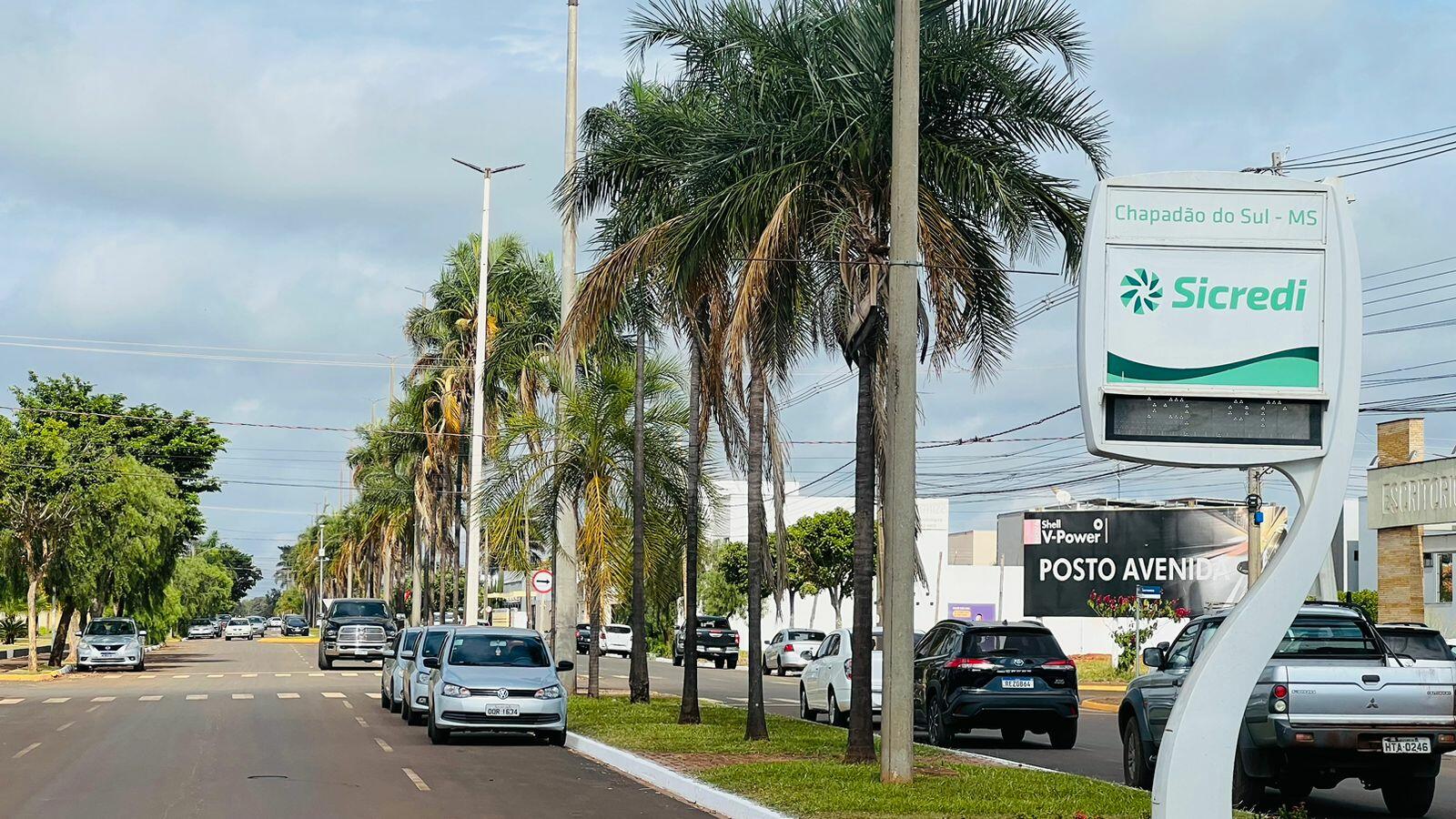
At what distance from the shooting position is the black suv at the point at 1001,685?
23094mm

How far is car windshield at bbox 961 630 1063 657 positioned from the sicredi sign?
13248 mm

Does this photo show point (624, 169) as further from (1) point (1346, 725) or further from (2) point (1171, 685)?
(1) point (1346, 725)

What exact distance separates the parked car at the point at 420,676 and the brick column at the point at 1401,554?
24.0m

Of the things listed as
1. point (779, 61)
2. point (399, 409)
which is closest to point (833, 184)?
point (779, 61)

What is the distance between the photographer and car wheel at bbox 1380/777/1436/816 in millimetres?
15273

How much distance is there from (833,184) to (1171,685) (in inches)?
262

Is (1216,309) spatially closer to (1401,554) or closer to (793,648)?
(1401,554)

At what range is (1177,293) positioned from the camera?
1070cm

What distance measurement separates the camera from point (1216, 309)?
10.7 meters

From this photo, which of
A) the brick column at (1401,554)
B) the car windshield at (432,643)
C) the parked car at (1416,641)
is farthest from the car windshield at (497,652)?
the brick column at (1401,554)

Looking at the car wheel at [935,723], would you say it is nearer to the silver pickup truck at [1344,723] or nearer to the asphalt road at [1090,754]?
the asphalt road at [1090,754]

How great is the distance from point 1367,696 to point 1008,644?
9.62 m

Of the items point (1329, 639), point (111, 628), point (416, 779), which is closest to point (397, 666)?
point (416, 779)

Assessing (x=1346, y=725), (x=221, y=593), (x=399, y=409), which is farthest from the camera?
(x=221, y=593)
